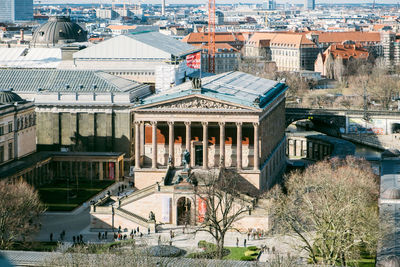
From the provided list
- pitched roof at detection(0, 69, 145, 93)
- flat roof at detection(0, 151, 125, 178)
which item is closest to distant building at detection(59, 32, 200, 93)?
pitched roof at detection(0, 69, 145, 93)

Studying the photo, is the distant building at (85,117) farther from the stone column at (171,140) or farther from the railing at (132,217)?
the railing at (132,217)

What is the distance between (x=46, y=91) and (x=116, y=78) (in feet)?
45.7

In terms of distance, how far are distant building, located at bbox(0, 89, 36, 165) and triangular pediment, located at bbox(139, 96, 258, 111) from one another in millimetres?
25489

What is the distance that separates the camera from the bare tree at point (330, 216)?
110250mm

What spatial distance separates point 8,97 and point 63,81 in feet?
62.8

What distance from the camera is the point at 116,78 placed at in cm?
18312

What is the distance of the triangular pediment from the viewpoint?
147375 mm

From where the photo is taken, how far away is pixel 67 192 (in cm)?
15538

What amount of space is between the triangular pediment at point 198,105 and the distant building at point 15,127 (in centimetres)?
2549

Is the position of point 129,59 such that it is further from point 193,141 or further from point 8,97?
point 193,141

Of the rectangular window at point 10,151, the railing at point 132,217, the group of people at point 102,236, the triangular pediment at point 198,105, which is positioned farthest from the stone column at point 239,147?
the rectangular window at point 10,151

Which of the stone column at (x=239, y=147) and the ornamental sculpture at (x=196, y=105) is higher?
the ornamental sculpture at (x=196, y=105)

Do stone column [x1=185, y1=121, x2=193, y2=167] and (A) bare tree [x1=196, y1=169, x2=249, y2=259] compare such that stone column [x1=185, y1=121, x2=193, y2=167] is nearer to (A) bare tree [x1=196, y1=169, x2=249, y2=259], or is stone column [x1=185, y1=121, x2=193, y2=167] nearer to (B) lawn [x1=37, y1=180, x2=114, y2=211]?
(A) bare tree [x1=196, y1=169, x2=249, y2=259]

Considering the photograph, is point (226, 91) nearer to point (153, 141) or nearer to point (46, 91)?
point (153, 141)
